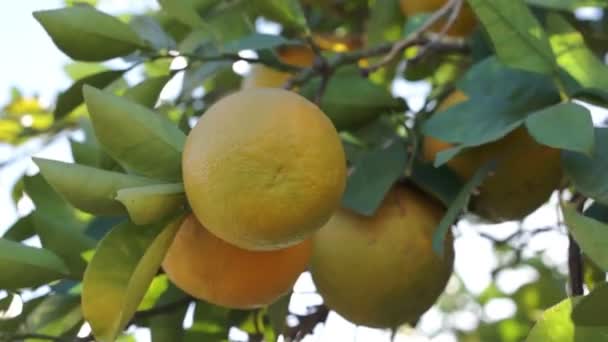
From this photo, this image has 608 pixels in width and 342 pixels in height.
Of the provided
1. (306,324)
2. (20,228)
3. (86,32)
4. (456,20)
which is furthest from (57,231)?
(456,20)

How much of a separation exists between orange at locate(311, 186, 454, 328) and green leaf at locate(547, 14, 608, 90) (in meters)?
0.25

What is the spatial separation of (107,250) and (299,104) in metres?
0.21

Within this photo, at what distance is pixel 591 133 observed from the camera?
88cm

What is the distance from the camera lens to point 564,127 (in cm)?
90

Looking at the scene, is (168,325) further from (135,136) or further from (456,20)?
(456,20)

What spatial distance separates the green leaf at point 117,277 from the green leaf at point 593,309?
35 cm

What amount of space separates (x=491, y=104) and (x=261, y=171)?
15.0 inches

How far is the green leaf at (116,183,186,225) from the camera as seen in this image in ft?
2.60

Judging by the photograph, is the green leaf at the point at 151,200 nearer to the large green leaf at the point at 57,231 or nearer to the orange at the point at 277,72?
the large green leaf at the point at 57,231

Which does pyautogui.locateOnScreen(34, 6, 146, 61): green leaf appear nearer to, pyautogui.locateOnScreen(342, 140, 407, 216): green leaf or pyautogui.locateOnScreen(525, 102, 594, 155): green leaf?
pyautogui.locateOnScreen(342, 140, 407, 216): green leaf

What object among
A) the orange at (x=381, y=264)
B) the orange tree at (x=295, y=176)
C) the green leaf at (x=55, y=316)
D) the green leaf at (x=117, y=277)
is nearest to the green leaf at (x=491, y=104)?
the orange tree at (x=295, y=176)

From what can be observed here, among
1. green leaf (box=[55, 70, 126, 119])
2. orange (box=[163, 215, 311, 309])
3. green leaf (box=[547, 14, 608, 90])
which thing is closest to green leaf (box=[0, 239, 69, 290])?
orange (box=[163, 215, 311, 309])

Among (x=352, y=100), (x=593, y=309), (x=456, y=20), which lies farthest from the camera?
(x=456, y=20)

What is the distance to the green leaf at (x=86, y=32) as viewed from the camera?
1022mm
